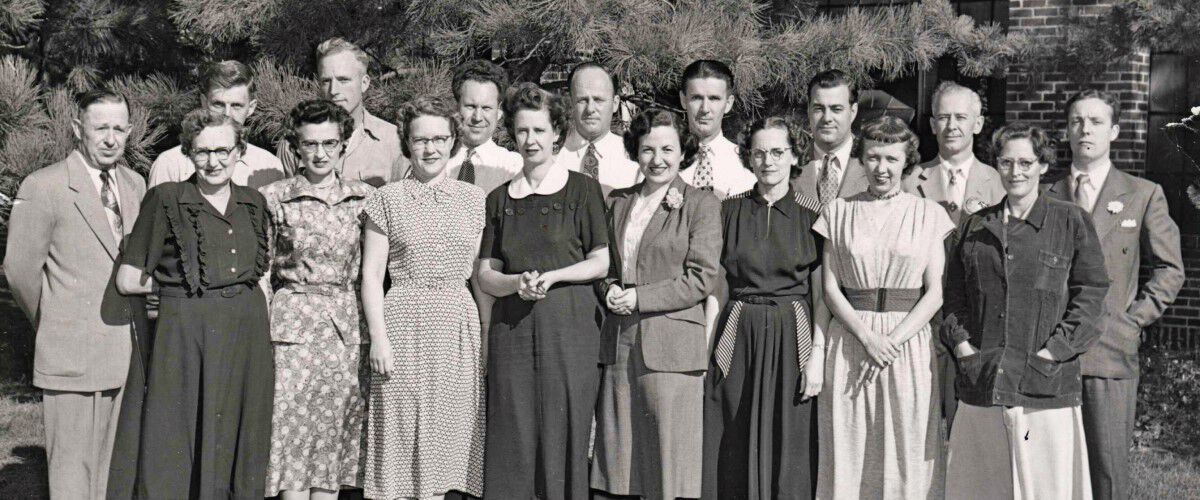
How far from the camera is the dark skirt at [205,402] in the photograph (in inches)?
175

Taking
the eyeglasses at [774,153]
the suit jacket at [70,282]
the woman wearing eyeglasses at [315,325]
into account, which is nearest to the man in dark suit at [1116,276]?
the eyeglasses at [774,153]

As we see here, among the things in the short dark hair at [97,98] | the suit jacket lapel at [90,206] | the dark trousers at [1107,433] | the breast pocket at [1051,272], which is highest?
the short dark hair at [97,98]

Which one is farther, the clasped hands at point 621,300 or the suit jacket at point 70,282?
the suit jacket at point 70,282

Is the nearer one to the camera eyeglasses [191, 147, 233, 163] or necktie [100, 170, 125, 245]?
eyeglasses [191, 147, 233, 163]

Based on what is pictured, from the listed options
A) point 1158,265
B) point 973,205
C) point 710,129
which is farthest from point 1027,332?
point 710,129

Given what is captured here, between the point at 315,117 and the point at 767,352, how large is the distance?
6.38 feet

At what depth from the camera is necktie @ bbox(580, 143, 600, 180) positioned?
5.36 metres

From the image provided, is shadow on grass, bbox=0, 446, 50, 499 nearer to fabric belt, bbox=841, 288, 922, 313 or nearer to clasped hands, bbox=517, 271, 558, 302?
clasped hands, bbox=517, 271, 558, 302

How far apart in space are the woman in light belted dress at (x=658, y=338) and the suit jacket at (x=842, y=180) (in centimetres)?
57

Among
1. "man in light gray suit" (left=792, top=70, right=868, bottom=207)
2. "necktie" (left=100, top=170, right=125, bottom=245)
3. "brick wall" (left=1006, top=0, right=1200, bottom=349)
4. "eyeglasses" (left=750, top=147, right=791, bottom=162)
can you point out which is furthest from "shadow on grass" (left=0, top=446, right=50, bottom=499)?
"brick wall" (left=1006, top=0, right=1200, bottom=349)

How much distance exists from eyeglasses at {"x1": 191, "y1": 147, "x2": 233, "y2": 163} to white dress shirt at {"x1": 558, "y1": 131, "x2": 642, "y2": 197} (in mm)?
1452

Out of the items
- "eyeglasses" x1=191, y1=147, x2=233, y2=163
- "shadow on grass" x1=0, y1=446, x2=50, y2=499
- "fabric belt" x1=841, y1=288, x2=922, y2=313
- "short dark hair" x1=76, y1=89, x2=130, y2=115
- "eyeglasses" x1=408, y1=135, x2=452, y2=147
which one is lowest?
"shadow on grass" x1=0, y1=446, x2=50, y2=499

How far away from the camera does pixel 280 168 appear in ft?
17.8

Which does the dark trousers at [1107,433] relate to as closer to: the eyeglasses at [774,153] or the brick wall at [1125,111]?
the eyeglasses at [774,153]
